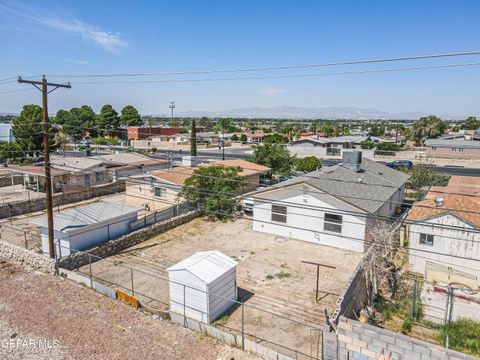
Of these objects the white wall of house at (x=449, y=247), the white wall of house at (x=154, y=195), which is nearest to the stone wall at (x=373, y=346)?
the white wall of house at (x=449, y=247)

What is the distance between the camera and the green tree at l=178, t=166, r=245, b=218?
26703 mm

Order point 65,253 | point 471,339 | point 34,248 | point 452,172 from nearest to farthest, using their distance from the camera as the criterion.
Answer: point 471,339 → point 65,253 → point 34,248 → point 452,172

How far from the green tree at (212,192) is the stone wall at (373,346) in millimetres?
16091

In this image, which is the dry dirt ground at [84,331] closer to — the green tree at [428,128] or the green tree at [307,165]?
the green tree at [307,165]

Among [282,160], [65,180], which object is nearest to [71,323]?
[65,180]

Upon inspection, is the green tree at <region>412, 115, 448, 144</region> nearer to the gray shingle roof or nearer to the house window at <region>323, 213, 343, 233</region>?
the gray shingle roof

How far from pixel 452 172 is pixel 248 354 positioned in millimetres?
49373

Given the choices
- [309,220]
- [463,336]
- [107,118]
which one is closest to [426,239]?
[463,336]

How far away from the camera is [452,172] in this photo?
165 ft

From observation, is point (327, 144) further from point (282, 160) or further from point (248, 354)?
point (248, 354)

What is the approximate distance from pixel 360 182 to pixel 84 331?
58.7 ft

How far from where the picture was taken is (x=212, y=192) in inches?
1056

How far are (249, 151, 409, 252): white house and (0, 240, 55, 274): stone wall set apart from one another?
12.0 metres

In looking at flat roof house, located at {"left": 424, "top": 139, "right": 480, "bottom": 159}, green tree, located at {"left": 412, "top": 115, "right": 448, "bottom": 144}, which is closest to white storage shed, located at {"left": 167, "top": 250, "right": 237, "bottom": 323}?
flat roof house, located at {"left": 424, "top": 139, "right": 480, "bottom": 159}
